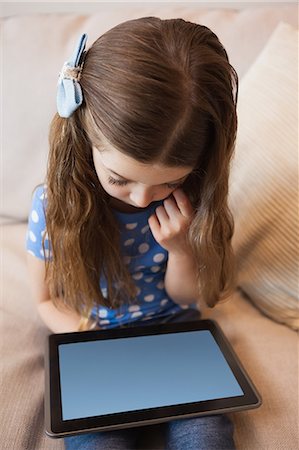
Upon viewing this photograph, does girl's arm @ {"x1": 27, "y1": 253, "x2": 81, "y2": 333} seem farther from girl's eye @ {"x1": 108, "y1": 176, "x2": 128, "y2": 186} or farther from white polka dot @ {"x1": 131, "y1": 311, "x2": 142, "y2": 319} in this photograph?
girl's eye @ {"x1": 108, "y1": 176, "x2": 128, "y2": 186}

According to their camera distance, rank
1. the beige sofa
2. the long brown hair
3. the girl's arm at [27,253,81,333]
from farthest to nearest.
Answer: the girl's arm at [27,253,81,333]
the beige sofa
the long brown hair

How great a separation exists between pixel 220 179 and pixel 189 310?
1.03ft

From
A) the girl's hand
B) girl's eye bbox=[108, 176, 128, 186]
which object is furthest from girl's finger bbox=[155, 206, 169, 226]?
girl's eye bbox=[108, 176, 128, 186]

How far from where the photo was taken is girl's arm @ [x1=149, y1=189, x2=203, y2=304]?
776 millimetres

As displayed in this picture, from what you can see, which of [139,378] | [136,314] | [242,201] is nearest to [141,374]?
[139,378]

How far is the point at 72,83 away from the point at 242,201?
1.43ft

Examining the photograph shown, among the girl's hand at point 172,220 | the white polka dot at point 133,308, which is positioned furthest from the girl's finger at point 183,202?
the white polka dot at point 133,308

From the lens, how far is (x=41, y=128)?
3.36 feet

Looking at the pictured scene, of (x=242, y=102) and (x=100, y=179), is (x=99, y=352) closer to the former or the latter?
(x=100, y=179)

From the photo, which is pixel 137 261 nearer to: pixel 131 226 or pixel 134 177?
pixel 131 226

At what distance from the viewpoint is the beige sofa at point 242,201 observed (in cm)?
76

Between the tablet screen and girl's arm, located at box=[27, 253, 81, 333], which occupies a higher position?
the tablet screen

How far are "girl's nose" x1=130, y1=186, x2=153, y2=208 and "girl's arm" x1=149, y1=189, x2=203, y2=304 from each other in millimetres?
92

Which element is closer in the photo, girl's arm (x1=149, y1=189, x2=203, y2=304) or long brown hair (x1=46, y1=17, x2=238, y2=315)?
long brown hair (x1=46, y1=17, x2=238, y2=315)
